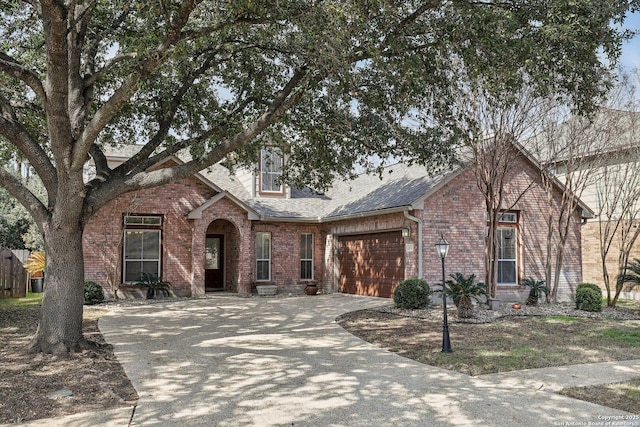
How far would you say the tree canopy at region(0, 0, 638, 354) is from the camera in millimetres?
7805

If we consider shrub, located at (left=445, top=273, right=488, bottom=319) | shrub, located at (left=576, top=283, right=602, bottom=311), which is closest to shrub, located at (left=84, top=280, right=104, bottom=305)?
shrub, located at (left=445, top=273, right=488, bottom=319)

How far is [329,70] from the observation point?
832 cm

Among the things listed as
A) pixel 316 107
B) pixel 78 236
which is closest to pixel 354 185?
pixel 316 107

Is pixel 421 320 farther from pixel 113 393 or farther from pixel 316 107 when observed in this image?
pixel 113 393

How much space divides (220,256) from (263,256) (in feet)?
6.94

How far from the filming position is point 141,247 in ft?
60.7

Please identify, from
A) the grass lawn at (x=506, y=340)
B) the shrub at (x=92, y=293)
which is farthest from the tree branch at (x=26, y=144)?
the shrub at (x=92, y=293)

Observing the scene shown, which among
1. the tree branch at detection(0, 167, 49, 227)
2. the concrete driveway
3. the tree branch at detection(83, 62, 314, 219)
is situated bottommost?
the concrete driveway

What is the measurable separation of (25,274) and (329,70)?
1708 cm

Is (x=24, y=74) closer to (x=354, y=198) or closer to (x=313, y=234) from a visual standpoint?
(x=354, y=198)

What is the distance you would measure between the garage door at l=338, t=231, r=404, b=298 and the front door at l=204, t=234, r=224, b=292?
483 cm

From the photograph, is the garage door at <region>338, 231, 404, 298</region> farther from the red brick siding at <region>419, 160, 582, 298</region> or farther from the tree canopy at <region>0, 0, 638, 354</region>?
the tree canopy at <region>0, 0, 638, 354</region>

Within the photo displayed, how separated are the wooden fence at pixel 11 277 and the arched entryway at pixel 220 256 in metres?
6.63

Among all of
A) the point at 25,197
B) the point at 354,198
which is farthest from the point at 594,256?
the point at 25,197
